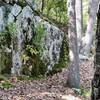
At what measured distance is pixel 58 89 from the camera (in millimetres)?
9328

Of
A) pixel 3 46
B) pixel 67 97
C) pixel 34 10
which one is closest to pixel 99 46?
pixel 67 97

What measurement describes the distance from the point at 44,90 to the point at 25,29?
2.94m

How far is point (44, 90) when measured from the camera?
8828mm

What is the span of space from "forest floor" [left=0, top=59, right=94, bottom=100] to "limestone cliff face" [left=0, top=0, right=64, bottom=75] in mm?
938

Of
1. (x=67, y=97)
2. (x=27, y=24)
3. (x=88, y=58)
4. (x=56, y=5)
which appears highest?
(x=56, y=5)

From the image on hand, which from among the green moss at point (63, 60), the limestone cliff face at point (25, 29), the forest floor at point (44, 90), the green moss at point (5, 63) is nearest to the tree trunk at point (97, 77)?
the forest floor at point (44, 90)

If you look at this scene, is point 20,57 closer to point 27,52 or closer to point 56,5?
point 27,52

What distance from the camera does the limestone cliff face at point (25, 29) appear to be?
10266 mm

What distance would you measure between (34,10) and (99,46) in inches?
389

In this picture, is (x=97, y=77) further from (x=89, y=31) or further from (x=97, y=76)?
(x=89, y=31)

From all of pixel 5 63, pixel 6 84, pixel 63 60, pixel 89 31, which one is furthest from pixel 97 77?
pixel 89 31

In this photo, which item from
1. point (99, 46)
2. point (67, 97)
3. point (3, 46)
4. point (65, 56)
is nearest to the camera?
point (99, 46)

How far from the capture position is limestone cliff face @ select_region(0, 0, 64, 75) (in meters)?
10.3

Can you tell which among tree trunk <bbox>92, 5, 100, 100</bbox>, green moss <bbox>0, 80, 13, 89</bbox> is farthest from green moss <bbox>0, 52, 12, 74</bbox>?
tree trunk <bbox>92, 5, 100, 100</bbox>
